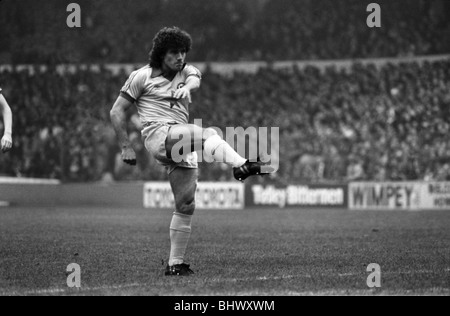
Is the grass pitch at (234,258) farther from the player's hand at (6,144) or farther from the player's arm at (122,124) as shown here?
the player's hand at (6,144)

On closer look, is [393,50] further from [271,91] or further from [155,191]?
[155,191]

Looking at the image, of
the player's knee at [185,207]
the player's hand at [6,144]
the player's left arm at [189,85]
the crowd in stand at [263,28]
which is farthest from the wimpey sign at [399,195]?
the player's left arm at [189,85]

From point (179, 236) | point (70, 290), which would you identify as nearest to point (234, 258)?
point (179, 236)

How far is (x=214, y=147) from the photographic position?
7.65 metres

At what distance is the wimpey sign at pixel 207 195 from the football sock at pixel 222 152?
20133 millimetres

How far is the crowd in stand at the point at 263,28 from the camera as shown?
110ft

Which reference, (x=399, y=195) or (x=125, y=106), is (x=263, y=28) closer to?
(x=399, y=195)

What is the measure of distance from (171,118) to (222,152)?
2.91ft

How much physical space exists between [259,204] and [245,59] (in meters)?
10.1

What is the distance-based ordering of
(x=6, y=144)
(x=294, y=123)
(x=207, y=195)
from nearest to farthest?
1. (x=6, y=144)
2. (x=207, y=195)
3. (x=294, y=123)

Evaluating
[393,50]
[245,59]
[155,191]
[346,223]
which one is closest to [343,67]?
[393,50]

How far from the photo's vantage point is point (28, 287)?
23.1 feet

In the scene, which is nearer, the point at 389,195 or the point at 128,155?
the point at 128,155

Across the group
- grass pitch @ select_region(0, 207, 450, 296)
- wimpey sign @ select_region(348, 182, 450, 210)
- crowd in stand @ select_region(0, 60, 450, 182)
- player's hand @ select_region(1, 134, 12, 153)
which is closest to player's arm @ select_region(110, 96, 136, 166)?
grass pitch @ select_region(0, 207, 450, 296)
